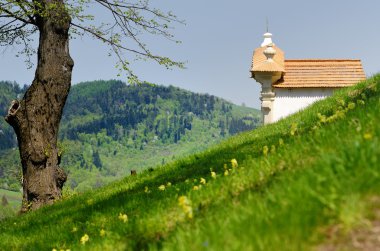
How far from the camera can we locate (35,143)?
17219 mm

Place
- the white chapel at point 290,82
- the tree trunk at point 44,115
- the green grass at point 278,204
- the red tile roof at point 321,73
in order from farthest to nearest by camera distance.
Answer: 1. the red tile roof at point 321,73
2. the white chapel at point 290,82
3. the tree trunk at point 44,115
4. the green grass at point 278,204

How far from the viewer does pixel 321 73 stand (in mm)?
35156

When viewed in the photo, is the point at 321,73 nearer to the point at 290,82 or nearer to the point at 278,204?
the point at 290,82

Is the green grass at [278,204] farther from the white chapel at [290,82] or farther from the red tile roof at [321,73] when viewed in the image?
the red tile roof at [321,73]

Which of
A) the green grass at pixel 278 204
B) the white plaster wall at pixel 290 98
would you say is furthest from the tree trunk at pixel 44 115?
the white plaster wall at pixel 290 98

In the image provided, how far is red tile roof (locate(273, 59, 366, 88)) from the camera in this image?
34.4 metres

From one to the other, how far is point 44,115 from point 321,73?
23125 millimetres

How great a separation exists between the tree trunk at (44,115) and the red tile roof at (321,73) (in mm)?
19583

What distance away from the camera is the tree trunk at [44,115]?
17.2 meters

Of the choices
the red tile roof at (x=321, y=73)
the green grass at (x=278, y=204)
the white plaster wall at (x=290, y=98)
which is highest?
the red tile roof at (x=321, y=73)

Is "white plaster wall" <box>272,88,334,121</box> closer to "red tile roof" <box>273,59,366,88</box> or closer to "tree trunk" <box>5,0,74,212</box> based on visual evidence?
"red tile roof" <box>273,59,366,88</box>

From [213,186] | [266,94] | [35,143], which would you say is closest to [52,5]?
[35,143]

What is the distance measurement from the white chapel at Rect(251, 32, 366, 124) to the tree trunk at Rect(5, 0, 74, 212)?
1860 cm

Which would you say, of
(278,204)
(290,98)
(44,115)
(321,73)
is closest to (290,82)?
(290,98)
